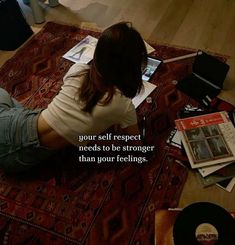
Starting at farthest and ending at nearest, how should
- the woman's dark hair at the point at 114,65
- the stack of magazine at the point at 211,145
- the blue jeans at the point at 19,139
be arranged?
1. the stack of magazine at the point at 211,145
2. the blue jeans at the point at 19,139
3. the woman's dark hair at the point at 114,65

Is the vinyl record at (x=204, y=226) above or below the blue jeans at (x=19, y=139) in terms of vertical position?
below

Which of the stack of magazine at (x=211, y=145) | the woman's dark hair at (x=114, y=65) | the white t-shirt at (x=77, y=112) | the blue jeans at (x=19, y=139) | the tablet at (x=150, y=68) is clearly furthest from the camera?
the tablet at (x=150, y=68)

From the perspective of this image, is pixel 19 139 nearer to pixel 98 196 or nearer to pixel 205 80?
pixel 98 196

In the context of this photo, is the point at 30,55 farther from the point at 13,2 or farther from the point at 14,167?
the point at 14,167

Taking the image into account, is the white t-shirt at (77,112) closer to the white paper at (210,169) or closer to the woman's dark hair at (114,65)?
the woman's dark hair at (114,65)

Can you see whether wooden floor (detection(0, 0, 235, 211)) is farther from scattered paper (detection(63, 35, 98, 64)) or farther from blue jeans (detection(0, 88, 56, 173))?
blue jeans (detection(0, 88, 56, 173))

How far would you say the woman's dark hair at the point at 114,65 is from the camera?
3.27 feet


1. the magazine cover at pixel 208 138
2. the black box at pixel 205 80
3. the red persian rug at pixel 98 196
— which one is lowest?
the red persian rug at pixel 98 196

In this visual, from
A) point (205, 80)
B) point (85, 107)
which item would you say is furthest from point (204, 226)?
point (205, 80)

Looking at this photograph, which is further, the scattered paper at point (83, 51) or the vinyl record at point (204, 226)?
the scattered paper at point (83, 51)

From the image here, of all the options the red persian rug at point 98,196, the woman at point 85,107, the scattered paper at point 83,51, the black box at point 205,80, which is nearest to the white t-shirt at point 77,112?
the woman at point 85,107

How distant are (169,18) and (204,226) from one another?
1.57 metres

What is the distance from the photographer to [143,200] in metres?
1.41

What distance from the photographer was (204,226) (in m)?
1.19
